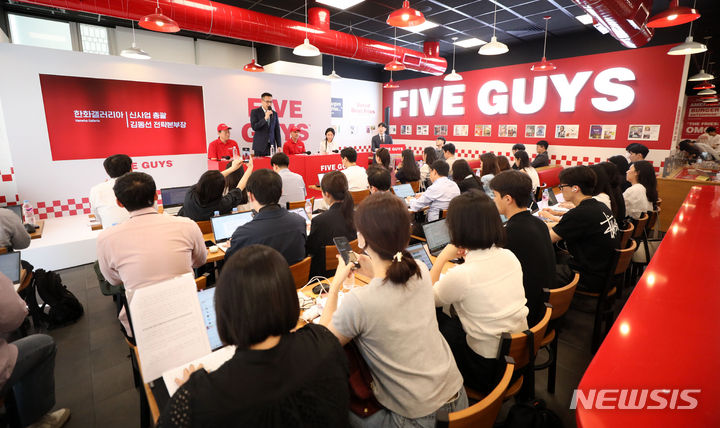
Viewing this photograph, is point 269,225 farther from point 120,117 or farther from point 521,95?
point 521,95

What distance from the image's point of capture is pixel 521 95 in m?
9.06

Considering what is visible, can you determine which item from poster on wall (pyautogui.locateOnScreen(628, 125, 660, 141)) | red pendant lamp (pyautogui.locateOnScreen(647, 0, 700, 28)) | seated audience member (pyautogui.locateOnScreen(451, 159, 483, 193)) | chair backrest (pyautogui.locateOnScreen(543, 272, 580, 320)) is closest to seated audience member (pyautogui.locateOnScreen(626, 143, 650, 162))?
poster on wall (pyautogui.locateOnScreen(628, 125, 660, 141))

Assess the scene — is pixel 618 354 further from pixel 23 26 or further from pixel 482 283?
pixel 23 26

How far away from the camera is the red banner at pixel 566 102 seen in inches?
282

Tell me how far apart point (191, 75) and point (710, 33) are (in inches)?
437

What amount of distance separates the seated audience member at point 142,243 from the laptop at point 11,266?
1.21 m

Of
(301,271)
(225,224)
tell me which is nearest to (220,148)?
(225,224)

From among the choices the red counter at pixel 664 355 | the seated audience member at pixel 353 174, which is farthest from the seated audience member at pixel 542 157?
the red counter at pixel 664 355

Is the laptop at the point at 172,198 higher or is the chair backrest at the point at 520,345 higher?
the laptop at the point at 172,198

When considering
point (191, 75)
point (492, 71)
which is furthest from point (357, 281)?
point (492, 71)

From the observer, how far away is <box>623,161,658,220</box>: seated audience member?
437 cm

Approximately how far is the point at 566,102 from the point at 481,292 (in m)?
8.48

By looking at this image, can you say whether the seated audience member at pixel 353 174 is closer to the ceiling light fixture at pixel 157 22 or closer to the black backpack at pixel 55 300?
the ceiling light fixture at pixel 157 22

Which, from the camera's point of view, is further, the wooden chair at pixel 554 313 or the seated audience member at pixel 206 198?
the seated audience member at pixel 206 198
